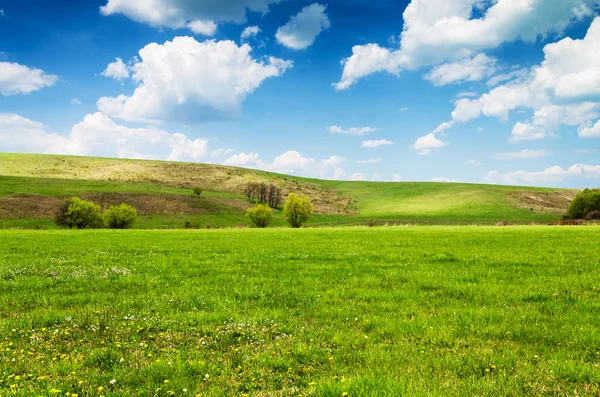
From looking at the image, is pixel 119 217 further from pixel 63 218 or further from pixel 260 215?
pixel 260 215

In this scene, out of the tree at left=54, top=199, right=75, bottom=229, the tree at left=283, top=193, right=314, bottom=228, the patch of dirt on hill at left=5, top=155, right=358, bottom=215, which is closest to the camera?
the tree at left=54, top=199, right=75, bottom=229

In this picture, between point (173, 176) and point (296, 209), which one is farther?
point (173, 176)

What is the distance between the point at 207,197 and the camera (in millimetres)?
139125

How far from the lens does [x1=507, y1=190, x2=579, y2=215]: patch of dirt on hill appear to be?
145425 mm

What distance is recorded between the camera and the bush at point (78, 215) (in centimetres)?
8088

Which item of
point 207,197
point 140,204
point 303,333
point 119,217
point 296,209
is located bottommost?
point 119,217

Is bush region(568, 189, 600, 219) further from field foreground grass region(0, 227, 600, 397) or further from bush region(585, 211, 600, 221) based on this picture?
field foreground grass region(0, 227, 600, 397)

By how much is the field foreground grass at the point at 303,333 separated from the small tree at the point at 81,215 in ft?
240

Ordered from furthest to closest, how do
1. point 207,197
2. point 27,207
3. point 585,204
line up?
point 207,197
point 585,204
point 27,207

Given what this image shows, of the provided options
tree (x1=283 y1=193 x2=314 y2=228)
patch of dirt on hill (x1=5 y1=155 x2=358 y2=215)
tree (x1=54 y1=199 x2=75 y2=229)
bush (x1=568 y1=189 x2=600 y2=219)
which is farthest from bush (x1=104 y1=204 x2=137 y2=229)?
bush (x1=568 y1=189 x2=600 y2=219)

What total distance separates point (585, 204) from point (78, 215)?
138 metres

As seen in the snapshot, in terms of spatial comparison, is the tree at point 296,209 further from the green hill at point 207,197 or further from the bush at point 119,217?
the bush at point 119,217

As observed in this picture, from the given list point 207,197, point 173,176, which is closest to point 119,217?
point 207,197

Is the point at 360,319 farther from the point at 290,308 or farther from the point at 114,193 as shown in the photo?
the point at 114,193
